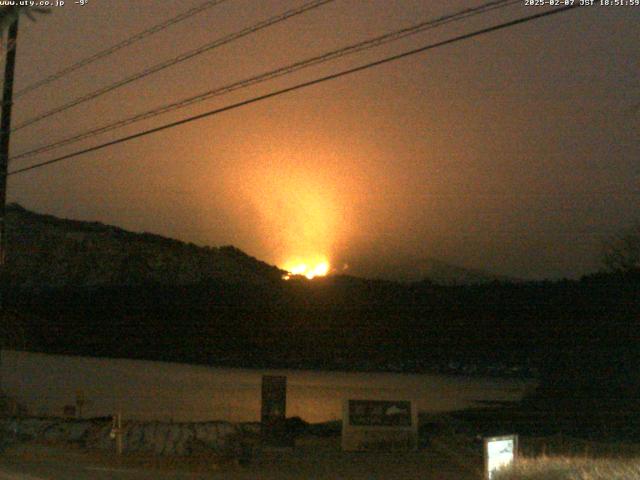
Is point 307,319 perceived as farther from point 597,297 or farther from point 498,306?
point 597,297

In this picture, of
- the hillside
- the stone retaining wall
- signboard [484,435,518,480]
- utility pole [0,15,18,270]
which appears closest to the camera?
signboard [484,435,518,480]

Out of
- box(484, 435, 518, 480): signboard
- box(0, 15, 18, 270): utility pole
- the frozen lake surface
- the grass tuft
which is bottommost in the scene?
the grass tuft

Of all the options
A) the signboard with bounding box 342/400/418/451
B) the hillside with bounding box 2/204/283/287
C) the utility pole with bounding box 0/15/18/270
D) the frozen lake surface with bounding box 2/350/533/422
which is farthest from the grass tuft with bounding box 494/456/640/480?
the hillside with bounding box 2/204/283/287

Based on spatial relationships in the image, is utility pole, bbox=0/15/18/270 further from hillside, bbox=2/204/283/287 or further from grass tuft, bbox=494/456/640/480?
hillside, bbox=2/204/283/287

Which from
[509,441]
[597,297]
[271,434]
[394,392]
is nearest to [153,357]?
[394,392]

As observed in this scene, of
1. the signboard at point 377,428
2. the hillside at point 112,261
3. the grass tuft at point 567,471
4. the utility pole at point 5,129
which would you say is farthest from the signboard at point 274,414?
the hillside at point 112,261

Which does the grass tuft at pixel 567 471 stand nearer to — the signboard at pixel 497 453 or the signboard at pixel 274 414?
the signboard at pixel 497 453

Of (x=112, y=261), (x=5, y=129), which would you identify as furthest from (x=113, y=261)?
(x=5, y=129)
